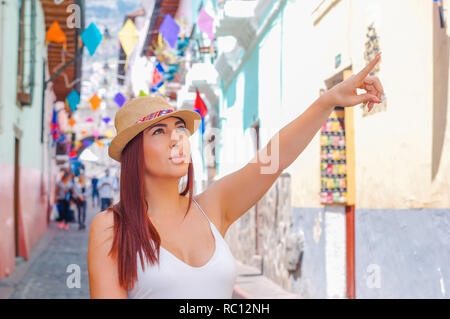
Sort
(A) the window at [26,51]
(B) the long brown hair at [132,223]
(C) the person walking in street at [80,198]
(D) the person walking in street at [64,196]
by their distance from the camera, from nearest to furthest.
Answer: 1. (B) the long brown hair at [132,223]
2. (A) the window at [26,51]
3. (C) the person walking in street at [80,198]
4. (D) the person walking in street at [64,196]

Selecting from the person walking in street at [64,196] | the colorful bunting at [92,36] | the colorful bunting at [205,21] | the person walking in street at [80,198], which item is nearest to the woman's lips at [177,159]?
the colorful bunting at [92,36]

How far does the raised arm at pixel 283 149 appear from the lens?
2.38 m

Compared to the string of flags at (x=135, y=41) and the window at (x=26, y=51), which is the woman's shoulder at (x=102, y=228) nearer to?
the string of flags at (x=135, y=41)

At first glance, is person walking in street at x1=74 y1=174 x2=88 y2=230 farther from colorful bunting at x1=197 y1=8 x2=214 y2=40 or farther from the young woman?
the young woman

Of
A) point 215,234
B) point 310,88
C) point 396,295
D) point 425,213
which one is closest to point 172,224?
point 215,234

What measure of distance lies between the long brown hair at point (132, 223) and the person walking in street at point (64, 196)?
60.9ft

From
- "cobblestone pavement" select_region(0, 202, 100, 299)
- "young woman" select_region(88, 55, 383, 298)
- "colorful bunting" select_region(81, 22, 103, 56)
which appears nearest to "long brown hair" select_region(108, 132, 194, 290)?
"young woman" select_region(88, 55, 383, 298)

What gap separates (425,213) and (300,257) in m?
4.17

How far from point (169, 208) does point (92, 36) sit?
9.11 meters

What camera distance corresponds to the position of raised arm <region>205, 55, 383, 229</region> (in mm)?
2385

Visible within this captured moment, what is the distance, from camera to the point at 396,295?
555 cm

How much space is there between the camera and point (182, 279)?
2.15 metres

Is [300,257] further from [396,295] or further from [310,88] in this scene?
[396,295]

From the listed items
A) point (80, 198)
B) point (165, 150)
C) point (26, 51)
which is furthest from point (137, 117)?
point (80, 198)
